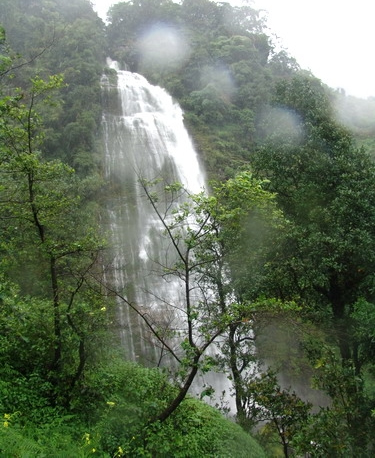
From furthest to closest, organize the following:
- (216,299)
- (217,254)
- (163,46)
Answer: (163,46) < (216,299) < (217,254)

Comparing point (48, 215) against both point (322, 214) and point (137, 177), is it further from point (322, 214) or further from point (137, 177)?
point (137, 177)

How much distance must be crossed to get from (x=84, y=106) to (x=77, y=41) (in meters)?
7.43

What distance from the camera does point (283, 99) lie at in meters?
11.2

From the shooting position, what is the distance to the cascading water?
56.3ft

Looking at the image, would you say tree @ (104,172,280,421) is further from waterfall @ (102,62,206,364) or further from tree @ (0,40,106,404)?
waterfall @ (102,62,206,364)

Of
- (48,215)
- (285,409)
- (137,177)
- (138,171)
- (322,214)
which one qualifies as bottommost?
(285,409)

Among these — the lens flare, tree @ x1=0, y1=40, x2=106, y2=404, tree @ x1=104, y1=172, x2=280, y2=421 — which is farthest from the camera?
the lens flare

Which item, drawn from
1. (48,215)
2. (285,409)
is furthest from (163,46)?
(285,409)

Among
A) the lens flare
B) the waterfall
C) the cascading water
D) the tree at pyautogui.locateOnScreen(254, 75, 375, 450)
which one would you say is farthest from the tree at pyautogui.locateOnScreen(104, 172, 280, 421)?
the lens flare

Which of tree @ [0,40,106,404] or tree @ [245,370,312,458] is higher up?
tree @ [0,40,106,404]

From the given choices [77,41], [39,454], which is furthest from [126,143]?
[39,454]

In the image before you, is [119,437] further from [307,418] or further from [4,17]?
[4,17]

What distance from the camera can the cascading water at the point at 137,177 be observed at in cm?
1716

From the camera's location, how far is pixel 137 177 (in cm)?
1881
